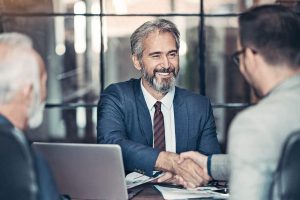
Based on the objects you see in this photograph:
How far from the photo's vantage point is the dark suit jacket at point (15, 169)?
1.49 meters

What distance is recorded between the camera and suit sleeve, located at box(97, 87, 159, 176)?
2453mm

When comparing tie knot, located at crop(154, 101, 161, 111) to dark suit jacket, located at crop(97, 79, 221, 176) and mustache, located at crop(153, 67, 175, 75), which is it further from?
mustache, located at crop(153, 67, 175, 75)

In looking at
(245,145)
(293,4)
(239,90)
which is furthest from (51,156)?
(239,90)

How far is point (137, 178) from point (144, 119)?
18.7 inches

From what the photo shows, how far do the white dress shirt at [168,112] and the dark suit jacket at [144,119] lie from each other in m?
0.02

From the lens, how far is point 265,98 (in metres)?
1.61

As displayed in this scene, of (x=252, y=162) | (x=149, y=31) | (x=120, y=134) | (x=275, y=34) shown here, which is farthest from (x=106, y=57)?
(x=252, y=162)

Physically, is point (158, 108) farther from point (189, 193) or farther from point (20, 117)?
point (20, 117)

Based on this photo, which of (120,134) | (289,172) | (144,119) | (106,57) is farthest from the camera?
(106,57)

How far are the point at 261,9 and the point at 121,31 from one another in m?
7.89

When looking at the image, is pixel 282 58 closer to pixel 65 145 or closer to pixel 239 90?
pixel 65 145

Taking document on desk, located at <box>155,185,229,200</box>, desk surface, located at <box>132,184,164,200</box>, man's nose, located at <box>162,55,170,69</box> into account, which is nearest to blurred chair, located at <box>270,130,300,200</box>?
document on desk, located at <box>155,185,229,200</box>

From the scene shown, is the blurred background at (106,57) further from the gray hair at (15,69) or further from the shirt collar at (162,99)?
the gray hair at (15,69)

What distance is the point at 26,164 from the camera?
59.2 inches
